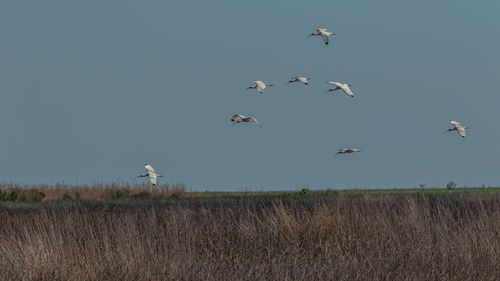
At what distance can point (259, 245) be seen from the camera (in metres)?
13.3

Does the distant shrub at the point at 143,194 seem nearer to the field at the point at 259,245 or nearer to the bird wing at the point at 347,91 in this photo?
the field at the point at 259,245

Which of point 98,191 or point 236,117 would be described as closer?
point 236,117

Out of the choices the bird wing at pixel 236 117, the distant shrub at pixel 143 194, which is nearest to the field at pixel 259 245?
the bird wing at pixel 236 117

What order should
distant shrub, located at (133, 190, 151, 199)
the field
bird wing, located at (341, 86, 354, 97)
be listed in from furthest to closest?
distant shrub, located at (133, 190, 151, 199)
bird wing, located at (341, 86, 354, 97)
the field

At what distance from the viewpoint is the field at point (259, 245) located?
29.4 feet

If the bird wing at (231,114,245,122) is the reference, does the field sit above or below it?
below

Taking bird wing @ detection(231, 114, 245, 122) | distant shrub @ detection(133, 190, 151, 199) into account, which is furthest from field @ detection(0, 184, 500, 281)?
distant shrub @ detection(133, 190, 151, 199)

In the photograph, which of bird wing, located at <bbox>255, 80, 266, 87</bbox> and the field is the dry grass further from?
bird wing, located at <bbox>255, 80, 266, 87</bbox>

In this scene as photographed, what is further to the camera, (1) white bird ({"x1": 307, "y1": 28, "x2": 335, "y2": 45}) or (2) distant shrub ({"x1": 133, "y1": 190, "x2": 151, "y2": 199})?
(2) distant shrub ({"x1": 133, "y1": 190, "x2": 151, "y2": 199})

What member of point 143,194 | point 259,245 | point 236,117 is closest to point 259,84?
point 236,117

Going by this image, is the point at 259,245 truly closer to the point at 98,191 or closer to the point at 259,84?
the point at 259,84

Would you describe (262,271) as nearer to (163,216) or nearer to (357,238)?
(357,238)

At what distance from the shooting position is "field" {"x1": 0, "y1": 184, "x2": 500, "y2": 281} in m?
8.96

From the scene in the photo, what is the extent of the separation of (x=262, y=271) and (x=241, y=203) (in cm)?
1190
